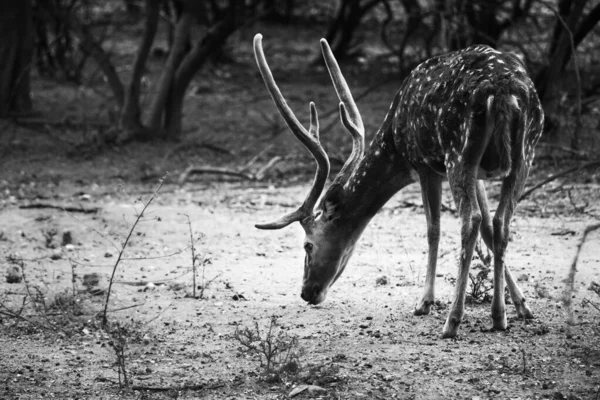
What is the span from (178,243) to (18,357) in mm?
2699

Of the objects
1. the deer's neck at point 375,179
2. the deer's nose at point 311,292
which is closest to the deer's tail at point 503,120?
the deer's neck at point 375,179

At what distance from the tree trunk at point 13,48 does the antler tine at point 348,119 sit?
6825 mm

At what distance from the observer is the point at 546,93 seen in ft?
33.9

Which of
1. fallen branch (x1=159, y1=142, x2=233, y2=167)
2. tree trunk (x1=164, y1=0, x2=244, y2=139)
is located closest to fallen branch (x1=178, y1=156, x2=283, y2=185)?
fallen branch (x1=159, y1=142, x2=233, y2=167)

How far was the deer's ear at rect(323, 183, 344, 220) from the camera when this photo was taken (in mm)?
5574

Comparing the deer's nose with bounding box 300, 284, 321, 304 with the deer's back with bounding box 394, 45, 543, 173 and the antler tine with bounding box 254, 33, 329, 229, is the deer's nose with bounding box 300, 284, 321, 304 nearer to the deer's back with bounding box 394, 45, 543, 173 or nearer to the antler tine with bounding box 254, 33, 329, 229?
the antler tine with bounding box 254, 33, 329, 229

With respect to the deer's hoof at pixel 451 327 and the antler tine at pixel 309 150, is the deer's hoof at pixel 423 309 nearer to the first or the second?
the deer's hoof at pixel 451 327

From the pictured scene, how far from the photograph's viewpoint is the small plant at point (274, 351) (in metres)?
4.71

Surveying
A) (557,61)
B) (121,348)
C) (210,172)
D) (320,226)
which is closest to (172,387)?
(121,348)

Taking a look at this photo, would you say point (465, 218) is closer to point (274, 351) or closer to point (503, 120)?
point (503, 120)

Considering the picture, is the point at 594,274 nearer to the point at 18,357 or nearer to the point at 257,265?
the point at 257,265

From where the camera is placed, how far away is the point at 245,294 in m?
6.38

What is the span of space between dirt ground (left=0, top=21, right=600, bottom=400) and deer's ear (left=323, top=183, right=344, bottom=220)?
655 millimetres

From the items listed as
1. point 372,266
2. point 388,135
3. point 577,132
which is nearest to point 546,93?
point 577,132
